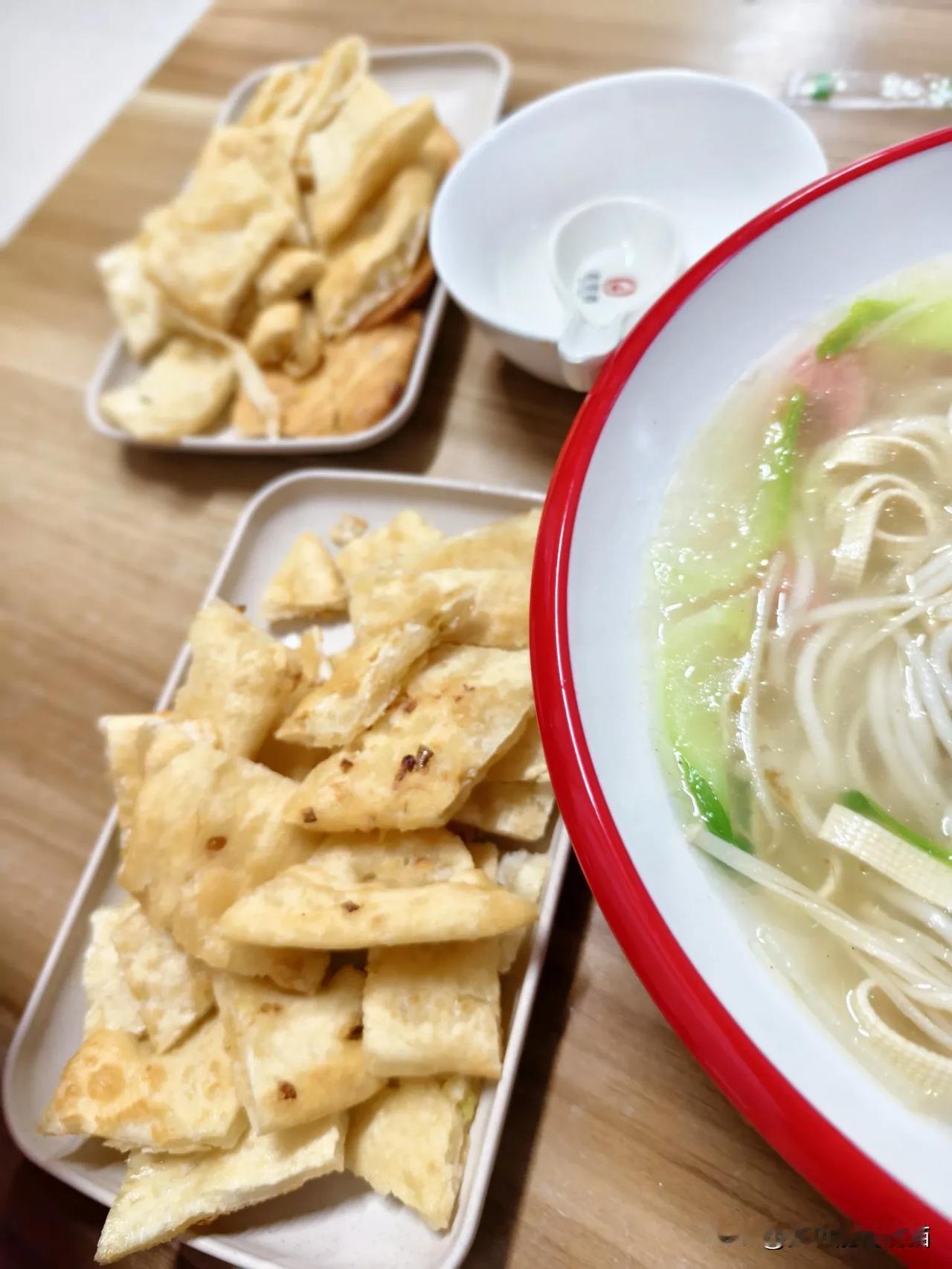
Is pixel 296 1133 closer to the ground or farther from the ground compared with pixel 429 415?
closer to the ground

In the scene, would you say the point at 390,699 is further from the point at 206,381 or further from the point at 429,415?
the point at 206,381

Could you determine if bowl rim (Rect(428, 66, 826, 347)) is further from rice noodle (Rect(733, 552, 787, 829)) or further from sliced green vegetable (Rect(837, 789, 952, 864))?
sliced green vegetable (Rect(837, 789, 952, 864))

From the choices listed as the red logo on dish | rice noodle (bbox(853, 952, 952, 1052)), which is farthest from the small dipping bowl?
rice noodle (bbox(853, 952, 952, 1052))

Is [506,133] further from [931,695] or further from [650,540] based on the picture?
[931,695]

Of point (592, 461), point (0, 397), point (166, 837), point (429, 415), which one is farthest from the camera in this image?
point (0, 397)

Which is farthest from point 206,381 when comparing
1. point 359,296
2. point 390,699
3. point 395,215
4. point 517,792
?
point 517,792

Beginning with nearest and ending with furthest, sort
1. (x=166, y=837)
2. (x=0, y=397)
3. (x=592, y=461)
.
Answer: (x=592, y=461), (x=166, y=837), (x=0, y=397)

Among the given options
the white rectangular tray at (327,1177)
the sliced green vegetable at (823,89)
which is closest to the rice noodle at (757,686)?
the white rectangular tray at (327,1177)

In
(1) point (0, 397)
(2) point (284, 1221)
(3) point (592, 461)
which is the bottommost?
(2) point (284, 1221)
